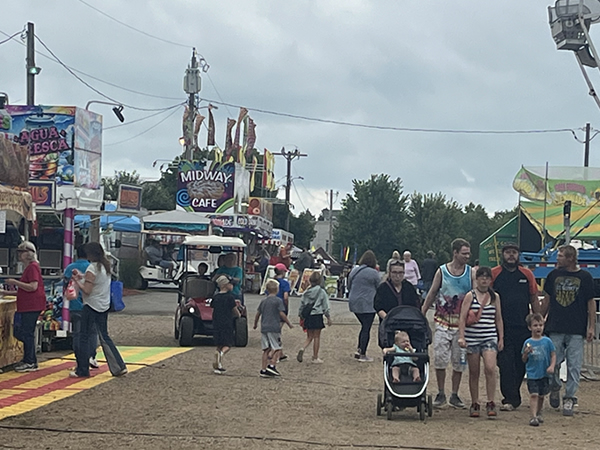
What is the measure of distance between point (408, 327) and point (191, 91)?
38.5 meters

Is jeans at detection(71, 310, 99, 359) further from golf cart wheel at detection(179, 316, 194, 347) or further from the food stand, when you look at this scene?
the food stand

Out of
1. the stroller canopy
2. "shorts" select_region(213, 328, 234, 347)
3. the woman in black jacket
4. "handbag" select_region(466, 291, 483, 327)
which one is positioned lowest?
"shorts" select_region(213, 328, 234, 347)

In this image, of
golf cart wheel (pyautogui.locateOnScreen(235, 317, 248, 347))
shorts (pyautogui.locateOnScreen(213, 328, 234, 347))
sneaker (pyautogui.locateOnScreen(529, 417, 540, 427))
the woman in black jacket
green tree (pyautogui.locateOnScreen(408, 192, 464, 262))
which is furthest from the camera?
green tree (pyautogui.locateOnScreen(408, 192, 464, 262))

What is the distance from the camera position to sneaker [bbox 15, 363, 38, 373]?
43.0ft

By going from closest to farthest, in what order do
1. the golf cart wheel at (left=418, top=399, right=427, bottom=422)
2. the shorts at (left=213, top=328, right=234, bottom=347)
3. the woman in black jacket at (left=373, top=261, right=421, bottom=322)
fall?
1. the golf cart wheel at (left=418, top=399, right=427, bottom=422)
2. the woman in black jacket at (left=373, top=261, right=421, bottom=322)
3. the shorts at (left=213, top=328, right=234, bottom=347)

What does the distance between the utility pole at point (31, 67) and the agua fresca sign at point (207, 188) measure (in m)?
17.7

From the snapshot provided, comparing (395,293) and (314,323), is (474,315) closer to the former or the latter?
(395,293)

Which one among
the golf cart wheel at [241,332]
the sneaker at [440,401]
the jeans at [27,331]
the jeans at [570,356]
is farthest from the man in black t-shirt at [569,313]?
the golf cart wheel at [241,332]

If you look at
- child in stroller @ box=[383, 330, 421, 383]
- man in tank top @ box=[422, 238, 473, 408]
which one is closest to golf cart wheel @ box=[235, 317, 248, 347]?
man in tank top @ box=[422, 238, 473, 408]

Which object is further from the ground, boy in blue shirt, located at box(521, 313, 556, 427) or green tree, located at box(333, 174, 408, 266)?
green tree, located at box(333, 174, 408, 266)

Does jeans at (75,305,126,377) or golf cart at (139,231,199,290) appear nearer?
jeans at (75,305,126,377)

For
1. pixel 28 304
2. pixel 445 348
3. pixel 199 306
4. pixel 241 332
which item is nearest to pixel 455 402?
pixel 445 348

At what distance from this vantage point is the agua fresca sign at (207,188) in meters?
47.8

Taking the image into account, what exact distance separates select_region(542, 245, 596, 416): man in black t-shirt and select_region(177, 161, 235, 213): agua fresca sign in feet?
124
